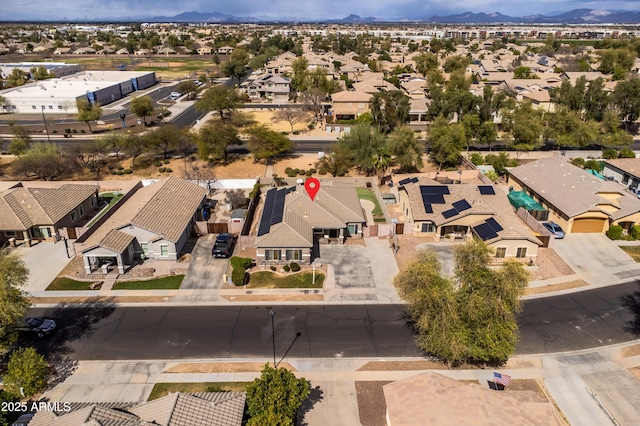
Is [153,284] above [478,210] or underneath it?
underneath

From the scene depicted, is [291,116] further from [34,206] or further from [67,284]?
[67,284]

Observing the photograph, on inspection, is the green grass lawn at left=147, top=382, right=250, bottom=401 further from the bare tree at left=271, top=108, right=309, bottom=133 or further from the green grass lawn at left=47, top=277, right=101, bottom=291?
the bare tree at left=271, top=108, right=309, bottom=133

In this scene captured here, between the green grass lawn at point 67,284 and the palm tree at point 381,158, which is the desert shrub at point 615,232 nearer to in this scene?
the palm tree at point 381,158

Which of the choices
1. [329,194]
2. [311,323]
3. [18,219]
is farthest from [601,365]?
[18,219]

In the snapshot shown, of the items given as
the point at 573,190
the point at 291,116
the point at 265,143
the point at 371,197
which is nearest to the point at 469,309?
the point at 371,197

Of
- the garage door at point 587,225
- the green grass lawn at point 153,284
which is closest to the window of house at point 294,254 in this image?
the green grass lawn at point 153,284

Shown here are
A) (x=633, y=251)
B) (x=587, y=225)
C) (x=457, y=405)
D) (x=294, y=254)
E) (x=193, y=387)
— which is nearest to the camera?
(x=457, y=405)

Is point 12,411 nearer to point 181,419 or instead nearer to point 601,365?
point 181,419
